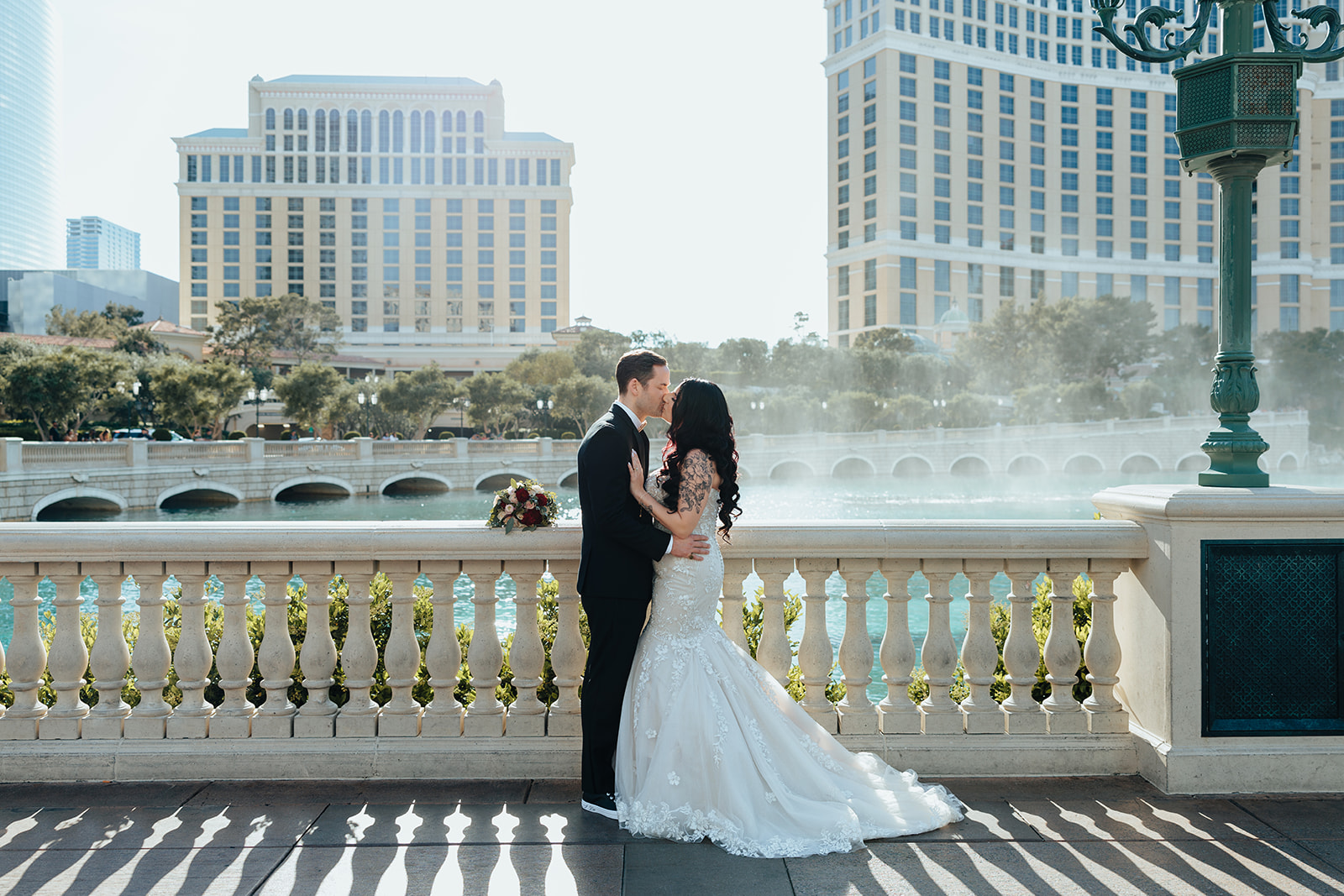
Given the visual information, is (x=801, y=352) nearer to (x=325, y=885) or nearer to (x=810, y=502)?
(x=810, y=502)

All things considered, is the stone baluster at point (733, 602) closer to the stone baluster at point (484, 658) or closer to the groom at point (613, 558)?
the groom at point (613, 558)

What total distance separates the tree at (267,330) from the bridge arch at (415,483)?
38.7m

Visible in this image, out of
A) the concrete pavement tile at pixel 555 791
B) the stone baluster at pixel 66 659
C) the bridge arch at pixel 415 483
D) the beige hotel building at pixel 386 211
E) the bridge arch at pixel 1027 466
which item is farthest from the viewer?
the beige hotel building at pixel 386 211

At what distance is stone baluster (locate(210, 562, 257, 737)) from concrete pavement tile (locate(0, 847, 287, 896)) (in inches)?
30.7

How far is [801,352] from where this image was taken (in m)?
69.9

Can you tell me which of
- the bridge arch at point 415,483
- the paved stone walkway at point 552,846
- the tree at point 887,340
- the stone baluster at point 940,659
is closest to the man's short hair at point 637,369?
the stone baluster at point 940,659

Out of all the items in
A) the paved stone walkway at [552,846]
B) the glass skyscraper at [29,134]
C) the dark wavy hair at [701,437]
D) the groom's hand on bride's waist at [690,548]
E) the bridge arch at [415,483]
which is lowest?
the bridge arch at [415,483]

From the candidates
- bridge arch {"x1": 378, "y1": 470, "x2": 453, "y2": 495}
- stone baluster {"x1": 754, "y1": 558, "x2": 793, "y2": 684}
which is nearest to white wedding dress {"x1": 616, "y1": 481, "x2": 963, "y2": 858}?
stone baluster {"x1": 754, "y1": 558, "x2": 793, "y2": 684}

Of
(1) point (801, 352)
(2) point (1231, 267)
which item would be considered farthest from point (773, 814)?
(1) point (801, 352)

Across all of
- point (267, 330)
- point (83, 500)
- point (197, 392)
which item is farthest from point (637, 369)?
point (267, 330)

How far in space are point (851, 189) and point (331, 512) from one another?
75.3m

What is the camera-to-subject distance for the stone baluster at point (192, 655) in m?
4.10

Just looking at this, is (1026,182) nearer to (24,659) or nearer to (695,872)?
(695,872)

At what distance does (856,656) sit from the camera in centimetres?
416
